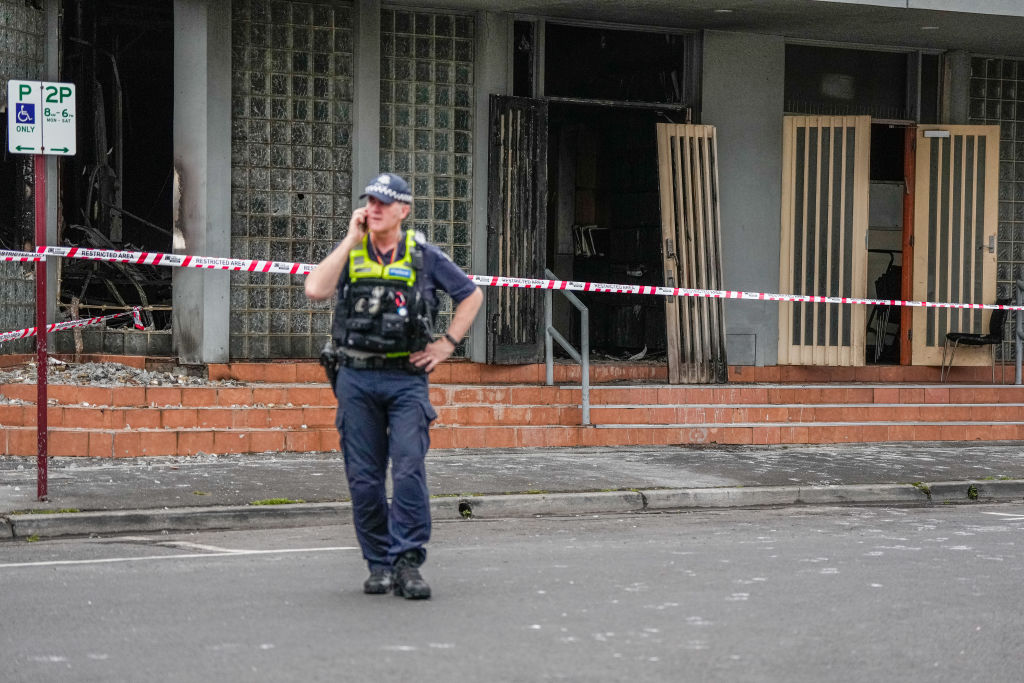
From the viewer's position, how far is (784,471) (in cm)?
1079

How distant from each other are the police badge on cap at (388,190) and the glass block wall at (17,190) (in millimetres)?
7464

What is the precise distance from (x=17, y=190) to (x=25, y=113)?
4594 millimetres

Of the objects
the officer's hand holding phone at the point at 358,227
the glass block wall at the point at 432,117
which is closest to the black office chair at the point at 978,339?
the glass block wall at the point at 432,117

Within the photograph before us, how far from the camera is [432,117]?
13.1 metres

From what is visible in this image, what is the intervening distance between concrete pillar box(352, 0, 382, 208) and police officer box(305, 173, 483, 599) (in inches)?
258

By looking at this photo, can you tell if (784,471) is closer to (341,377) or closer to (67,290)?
(341,377)

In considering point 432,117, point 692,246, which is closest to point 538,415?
point 692,246


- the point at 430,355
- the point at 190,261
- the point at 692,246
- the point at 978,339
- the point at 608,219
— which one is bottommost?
the point at 978,339

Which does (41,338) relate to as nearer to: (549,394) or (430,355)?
(430,355)

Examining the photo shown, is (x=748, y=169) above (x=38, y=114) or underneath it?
above

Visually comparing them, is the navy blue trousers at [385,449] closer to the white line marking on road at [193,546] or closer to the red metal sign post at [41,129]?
the white line marking on road at [193,546]

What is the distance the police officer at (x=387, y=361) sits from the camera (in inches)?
243

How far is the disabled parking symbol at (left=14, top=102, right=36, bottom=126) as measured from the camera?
8523 mm

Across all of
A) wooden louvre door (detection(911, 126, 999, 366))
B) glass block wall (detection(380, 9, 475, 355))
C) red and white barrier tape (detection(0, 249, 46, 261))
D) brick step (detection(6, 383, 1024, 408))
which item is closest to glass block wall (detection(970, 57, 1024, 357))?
wooden louvre door (detection(911, 126, 999, 366))
